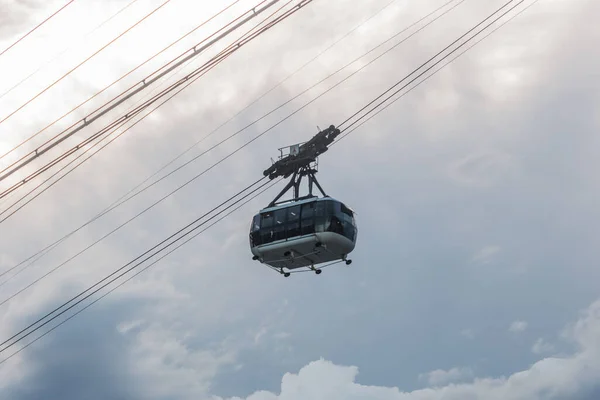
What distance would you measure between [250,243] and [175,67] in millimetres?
34429

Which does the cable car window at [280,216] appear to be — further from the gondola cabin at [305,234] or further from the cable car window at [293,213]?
the cable car window at [293,213]

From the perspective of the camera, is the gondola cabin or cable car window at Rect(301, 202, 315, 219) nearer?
the gondola cabin

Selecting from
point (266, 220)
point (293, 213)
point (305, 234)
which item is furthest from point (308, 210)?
point (266, 220)

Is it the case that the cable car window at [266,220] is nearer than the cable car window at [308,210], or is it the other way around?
the cable car window at [308,210]

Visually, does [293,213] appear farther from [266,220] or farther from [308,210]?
[266,220]

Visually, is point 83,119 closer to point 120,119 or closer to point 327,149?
point 120,119

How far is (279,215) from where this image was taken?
7550 cm

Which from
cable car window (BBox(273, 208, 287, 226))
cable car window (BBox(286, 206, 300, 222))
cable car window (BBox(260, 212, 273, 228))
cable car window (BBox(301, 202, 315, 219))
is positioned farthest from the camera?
cable car window (BBox(260, 212, 273, 228))

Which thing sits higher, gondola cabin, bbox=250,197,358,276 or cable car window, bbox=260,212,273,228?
cable car window, bbox=260,212,273,228

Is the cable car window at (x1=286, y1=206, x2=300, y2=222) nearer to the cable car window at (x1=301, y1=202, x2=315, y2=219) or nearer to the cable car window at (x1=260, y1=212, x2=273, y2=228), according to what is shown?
the cable car window at (x1=301, y1=202, x2=315, y2=219)

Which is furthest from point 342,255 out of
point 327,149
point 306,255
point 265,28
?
point 265,28

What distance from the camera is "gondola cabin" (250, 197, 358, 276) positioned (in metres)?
73.4

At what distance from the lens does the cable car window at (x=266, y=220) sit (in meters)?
75.6

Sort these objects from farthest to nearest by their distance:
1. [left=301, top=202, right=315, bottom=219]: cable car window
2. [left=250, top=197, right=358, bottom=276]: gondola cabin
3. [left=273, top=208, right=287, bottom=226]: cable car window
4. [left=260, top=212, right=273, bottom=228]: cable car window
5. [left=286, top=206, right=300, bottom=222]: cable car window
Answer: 1. [left=260, top=212, right=273, bottom=228]: cable car window
2. [left=273, top=208, right=287, bottom=226]: cable car window
3. [left=286, top=206, right=300, bottom=222]: cable car window
4. [left=301, top=202, right=315, bottom=219]: cable car window
5. [left=250, top=197, right=358, bottom=276]: gondola cabin
